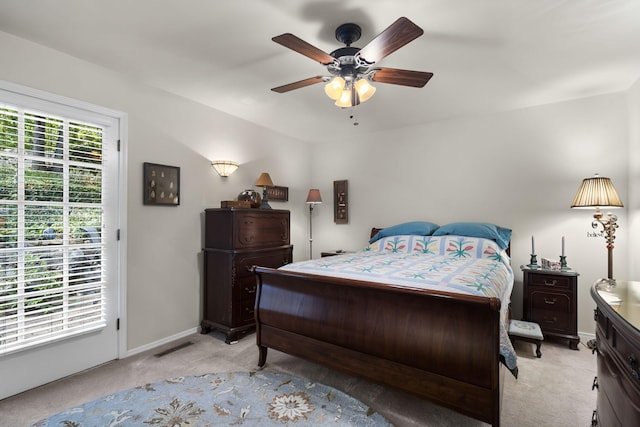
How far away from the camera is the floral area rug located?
187 cm

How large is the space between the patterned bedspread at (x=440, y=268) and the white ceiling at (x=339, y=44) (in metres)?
1.59

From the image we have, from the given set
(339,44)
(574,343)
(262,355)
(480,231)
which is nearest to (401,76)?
(339,44)

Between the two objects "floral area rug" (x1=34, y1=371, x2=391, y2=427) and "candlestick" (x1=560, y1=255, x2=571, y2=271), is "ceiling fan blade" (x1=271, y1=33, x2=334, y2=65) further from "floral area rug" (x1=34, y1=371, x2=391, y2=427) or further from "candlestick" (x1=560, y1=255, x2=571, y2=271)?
"candlestick" (x1=560, y1=255, x2=571, y2=271)

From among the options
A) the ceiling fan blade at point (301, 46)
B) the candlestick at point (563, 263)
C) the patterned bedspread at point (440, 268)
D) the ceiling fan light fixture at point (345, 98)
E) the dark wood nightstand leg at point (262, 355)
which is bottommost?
the dark wood nightstand leg at point (262, 355)

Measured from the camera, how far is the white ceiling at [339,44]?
6.11ft

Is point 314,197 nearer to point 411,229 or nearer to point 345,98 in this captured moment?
point 411,229

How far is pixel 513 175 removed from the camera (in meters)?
3.60

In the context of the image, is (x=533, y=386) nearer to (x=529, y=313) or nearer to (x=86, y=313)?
(x=529, y=313)

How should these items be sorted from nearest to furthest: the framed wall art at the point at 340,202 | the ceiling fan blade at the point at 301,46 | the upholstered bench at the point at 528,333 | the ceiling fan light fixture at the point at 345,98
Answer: the ceiling fan blade at the point at 301,46, the ceiling fan light fixture at the point at 345,98, the upholstered bench at the point at 528,333, the framed wall art at the point at 340,202

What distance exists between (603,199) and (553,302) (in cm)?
109

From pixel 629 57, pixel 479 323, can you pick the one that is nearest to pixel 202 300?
pixel 479 323

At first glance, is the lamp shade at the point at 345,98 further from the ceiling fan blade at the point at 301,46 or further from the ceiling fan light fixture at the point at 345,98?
the ceiling fan blade at the point at 301,46

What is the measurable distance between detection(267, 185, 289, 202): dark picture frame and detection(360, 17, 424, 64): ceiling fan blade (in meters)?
2.70

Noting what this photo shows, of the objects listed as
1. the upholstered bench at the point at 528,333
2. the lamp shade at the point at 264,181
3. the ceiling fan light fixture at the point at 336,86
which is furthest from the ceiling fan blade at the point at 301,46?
the upholstered bench at the point at 528,333
